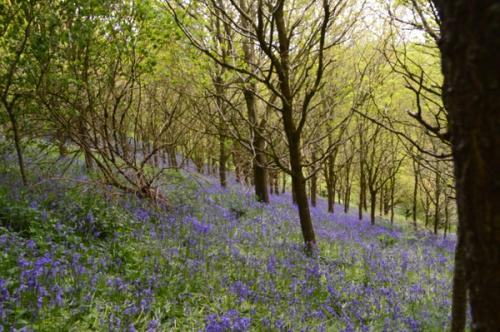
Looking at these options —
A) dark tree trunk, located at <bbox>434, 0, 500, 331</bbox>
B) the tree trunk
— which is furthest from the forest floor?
dark tree trunk, located at <bbox>434, 0, 500, 331</bbox>

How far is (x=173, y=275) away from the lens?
523 cm

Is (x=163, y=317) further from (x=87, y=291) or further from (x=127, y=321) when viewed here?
(x=87, y=291)

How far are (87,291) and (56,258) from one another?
2.42ft

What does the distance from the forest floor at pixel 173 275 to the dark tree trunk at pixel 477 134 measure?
3.43m

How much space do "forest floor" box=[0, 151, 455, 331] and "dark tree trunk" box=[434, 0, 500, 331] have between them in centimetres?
343

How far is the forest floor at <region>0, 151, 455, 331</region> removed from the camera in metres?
4.04

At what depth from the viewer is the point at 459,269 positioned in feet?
8.09

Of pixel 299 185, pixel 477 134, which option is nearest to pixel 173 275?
pixel 299 185

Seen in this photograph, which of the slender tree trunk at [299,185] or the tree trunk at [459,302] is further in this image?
the slender tree trunk at [299,185]

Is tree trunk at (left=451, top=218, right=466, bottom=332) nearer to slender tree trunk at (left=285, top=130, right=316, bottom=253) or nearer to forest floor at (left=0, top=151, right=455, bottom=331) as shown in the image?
forest floor at (left=0, top=151, right=455, bottom=331)

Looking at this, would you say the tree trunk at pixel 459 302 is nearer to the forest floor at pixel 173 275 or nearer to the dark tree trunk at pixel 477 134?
the dark tree trunk at pixel 477 134

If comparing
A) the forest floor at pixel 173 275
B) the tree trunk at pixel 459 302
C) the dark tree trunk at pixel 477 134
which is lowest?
the forest floor at pixel 173 275

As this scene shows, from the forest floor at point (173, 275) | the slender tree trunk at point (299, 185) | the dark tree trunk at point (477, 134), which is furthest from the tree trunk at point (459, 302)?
the slender tree trunk at point (299, 185)

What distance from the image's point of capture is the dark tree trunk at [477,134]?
101 centimetres
